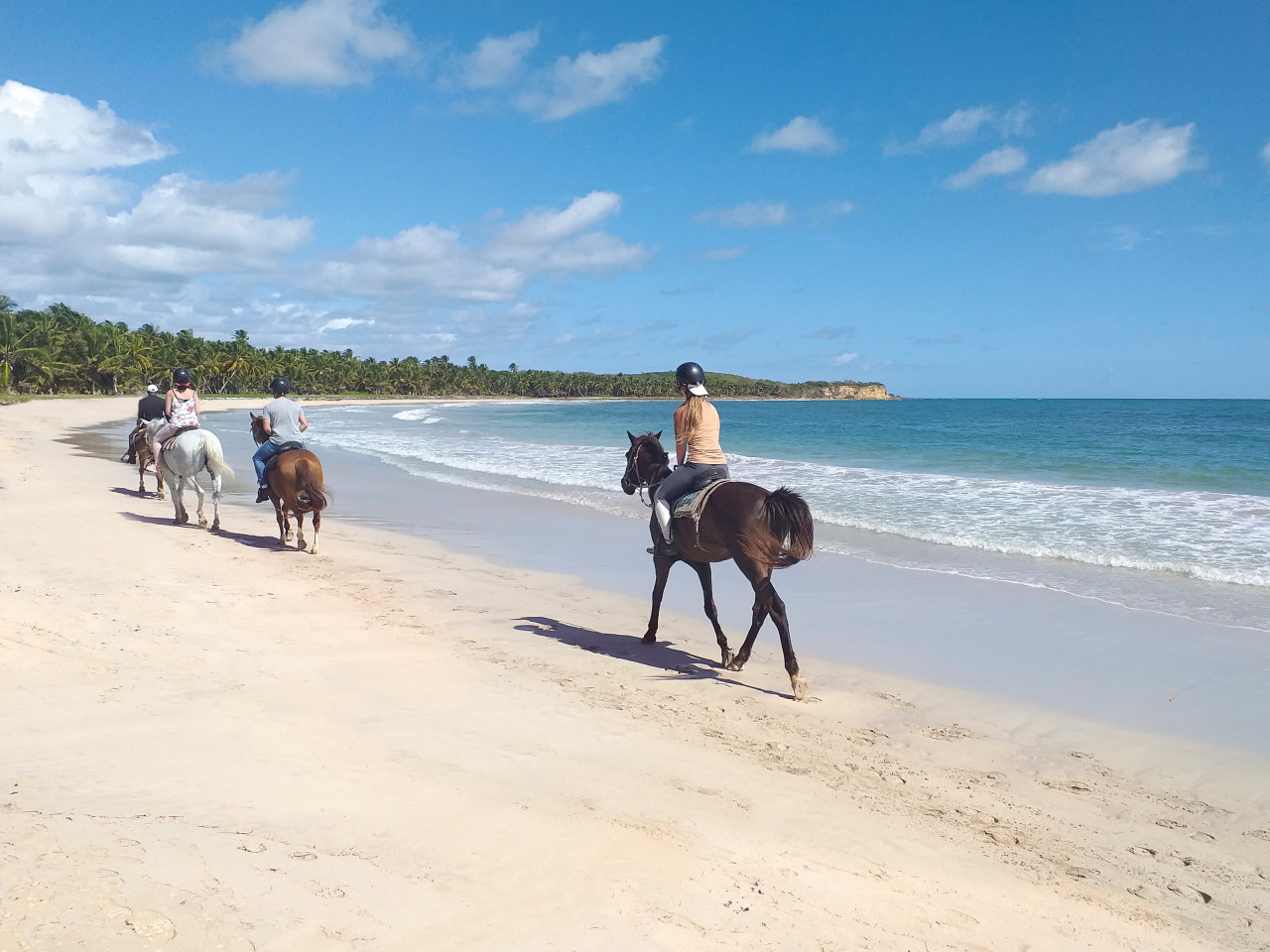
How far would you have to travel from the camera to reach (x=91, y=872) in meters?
2.93

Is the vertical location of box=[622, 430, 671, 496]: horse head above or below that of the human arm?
below

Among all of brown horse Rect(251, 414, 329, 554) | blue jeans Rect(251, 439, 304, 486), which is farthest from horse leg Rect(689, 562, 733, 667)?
blue jeans Rect(251, 439, 304, 486)

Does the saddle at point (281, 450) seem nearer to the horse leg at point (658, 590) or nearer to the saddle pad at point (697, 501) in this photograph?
the horse leg at point (658, 590)

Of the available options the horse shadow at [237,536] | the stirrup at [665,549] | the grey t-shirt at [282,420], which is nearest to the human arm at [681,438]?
the stirrup at [665,549]

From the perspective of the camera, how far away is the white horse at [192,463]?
41.7 feet

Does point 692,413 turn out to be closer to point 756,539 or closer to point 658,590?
point 756,539

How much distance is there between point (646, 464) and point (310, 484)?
18.2 feet

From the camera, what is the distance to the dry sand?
9.96ft

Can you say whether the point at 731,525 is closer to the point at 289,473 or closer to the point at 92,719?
the point at 92,719

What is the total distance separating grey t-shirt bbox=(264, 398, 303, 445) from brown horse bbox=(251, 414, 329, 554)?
0.40 m

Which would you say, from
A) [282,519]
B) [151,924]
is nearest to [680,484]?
[151,924]

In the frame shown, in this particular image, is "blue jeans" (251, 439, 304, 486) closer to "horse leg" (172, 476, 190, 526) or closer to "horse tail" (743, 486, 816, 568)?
"horse leg" (172, 476, 190, 526)

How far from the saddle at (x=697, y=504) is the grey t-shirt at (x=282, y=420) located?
7.05 m

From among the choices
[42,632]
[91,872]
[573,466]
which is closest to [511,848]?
[91,872]
